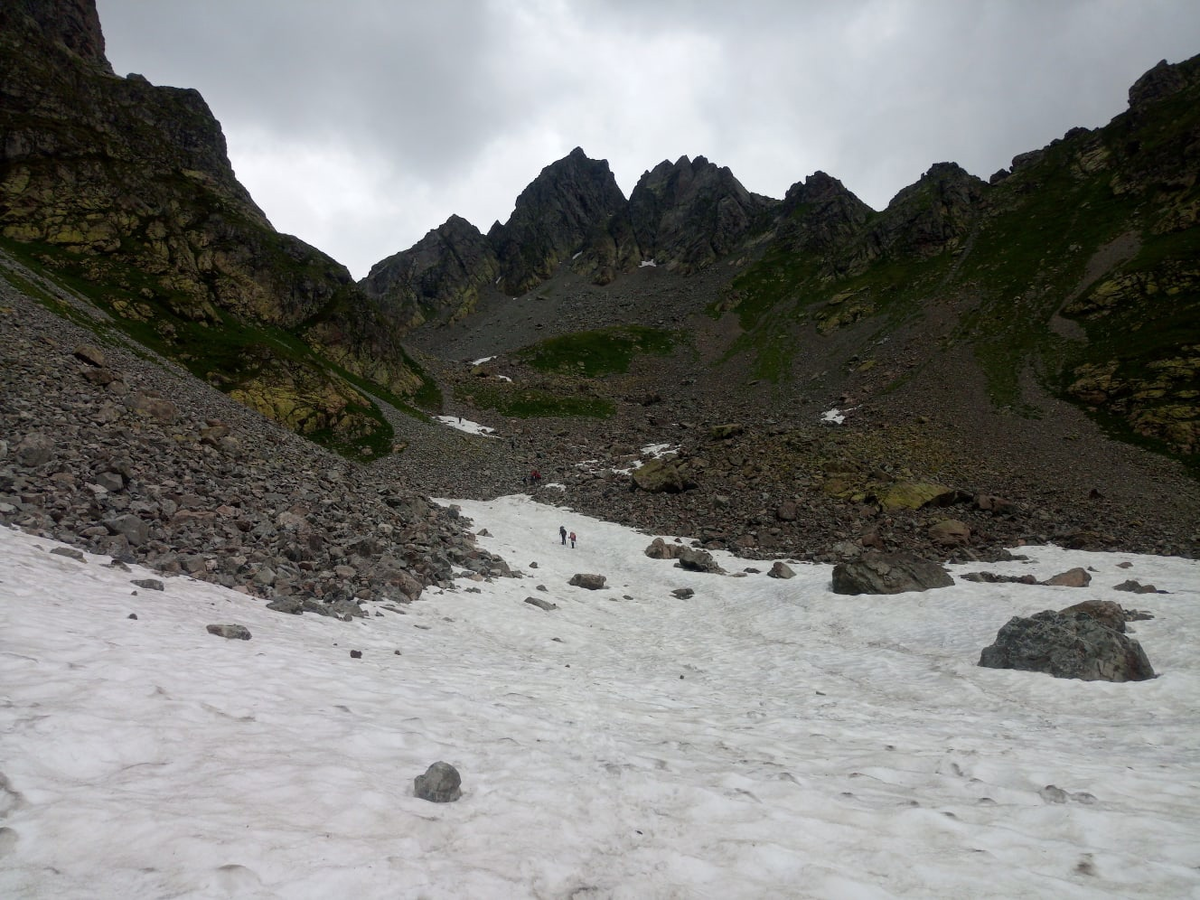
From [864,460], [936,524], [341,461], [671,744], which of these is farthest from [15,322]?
[864,460]

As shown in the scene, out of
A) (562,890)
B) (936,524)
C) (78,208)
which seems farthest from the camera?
(78,208)

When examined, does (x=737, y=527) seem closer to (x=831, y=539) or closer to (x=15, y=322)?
(x=831, y=539)

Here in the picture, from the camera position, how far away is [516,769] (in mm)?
7137

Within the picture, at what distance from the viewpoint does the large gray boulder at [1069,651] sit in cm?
1376

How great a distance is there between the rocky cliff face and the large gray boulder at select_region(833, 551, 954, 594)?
47.9 metres

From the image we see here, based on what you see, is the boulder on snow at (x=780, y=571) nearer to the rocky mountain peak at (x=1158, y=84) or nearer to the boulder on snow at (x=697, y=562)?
the boulder on snow at (x=697, y=562)

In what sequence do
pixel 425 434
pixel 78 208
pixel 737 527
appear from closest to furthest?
pixel 737 527, pixel 78 208, pixel 425 434

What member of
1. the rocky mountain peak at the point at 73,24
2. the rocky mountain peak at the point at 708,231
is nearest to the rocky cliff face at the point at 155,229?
the rocky mountain peak at the point at 73,24

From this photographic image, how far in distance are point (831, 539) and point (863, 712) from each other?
2404 cm

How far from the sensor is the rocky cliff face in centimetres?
5103

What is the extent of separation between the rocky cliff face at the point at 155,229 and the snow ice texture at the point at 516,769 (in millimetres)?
48035

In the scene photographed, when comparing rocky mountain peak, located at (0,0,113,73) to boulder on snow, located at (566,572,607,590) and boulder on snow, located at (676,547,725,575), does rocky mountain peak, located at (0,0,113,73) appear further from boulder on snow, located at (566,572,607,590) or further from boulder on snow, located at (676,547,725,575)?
boulder on snow, located at (676,547,725,575)

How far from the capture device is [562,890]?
16.2ft

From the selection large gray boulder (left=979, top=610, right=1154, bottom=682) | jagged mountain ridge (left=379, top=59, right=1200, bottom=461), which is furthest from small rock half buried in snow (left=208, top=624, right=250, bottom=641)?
jagged mountain ridge (left=379, top=59, right=1200, bottom=461)
